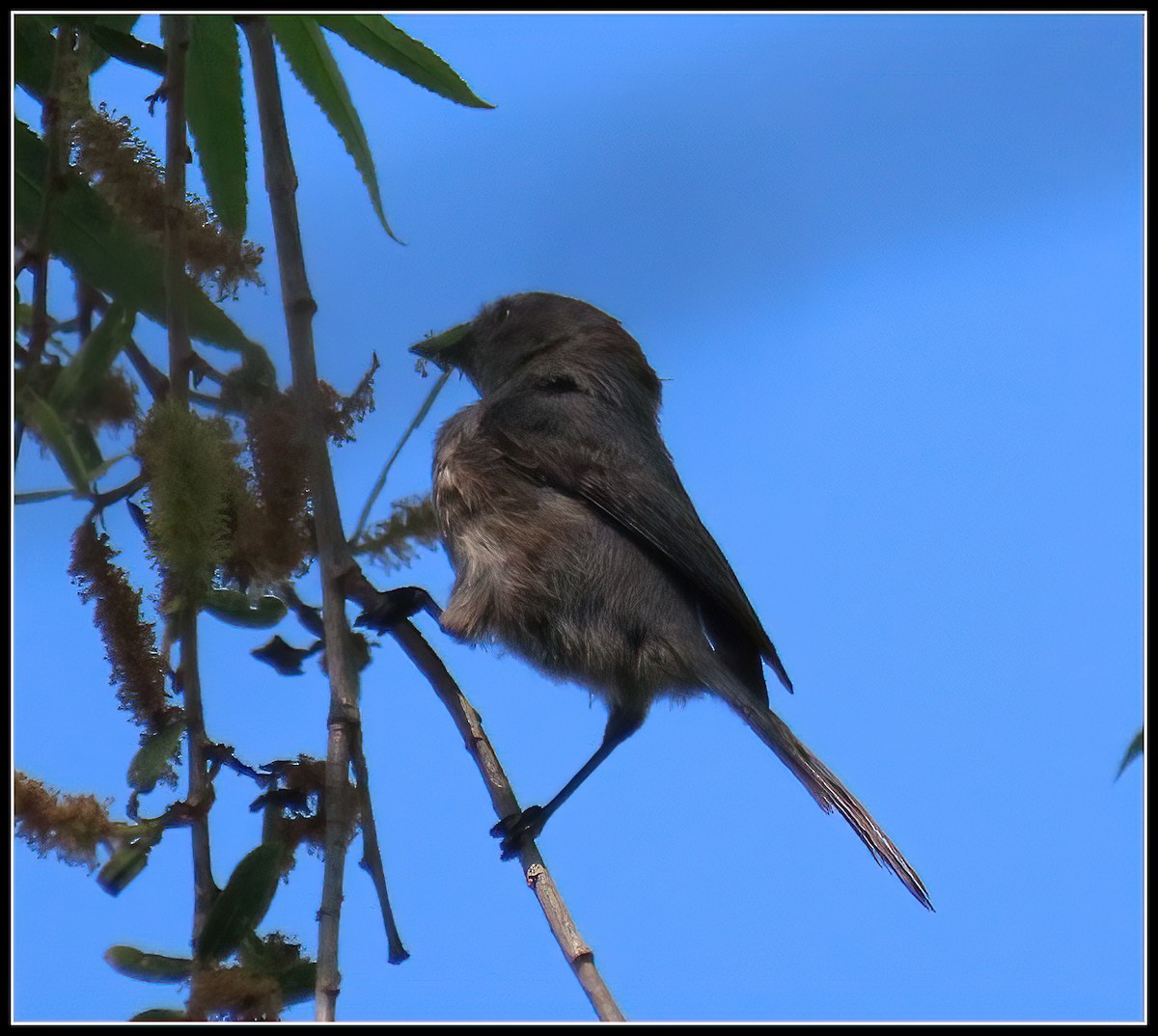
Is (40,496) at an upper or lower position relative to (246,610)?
lower

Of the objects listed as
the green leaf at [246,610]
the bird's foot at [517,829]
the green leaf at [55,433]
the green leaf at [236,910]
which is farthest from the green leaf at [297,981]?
the green leaf at [55,433]

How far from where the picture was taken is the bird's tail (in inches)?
92.7

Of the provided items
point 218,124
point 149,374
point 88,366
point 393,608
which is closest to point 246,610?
point 149,374

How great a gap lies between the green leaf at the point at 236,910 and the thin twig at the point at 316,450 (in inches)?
4.3

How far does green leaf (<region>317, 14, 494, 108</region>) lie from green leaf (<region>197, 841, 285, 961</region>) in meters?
1.54

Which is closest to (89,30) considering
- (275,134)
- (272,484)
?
(275,134)

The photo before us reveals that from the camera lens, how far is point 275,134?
7.92 ft

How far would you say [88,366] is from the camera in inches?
69.0

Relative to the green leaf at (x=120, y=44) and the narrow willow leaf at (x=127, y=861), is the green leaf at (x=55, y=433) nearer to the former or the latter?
the narrow willow leaf at (x=127, y=861)

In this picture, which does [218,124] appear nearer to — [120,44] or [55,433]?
[120,44]

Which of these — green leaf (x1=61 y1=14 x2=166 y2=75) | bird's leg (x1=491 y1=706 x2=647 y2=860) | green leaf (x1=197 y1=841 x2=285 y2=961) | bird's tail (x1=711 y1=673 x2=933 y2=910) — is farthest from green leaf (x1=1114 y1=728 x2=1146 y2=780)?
green leaf (x1=61 y1=14 x2=166 y2=75)

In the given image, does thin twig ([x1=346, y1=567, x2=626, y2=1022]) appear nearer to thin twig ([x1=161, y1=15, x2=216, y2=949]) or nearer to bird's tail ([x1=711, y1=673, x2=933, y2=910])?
thin twig ([x1=161, y1=15, x2=216, y2=949])

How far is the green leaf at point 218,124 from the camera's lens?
2.54 m

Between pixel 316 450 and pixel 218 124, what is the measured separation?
81cm
